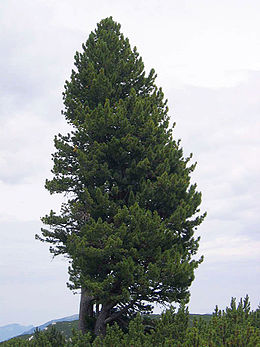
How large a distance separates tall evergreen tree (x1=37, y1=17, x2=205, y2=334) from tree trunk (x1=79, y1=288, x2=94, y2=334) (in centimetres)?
5

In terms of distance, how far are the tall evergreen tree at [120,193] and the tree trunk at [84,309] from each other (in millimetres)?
45

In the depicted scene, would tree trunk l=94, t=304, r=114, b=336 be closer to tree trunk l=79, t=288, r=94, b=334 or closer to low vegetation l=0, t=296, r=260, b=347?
tree trunk l=79, t=288, r=94, b=334

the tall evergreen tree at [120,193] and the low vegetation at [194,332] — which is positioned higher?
the tall evergreen tree at [120,193]

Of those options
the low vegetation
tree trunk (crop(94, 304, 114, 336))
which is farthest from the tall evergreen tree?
the low vegetation

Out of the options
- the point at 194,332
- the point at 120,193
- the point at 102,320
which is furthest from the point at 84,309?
the point at 194,332

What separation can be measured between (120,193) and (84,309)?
5636 mm

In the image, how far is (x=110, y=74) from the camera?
61.1 ft

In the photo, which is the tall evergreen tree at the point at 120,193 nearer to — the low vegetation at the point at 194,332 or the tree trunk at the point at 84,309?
the tree trunk at the point at 84,309

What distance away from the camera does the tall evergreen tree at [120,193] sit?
47.3ft

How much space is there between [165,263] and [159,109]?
26.5ft

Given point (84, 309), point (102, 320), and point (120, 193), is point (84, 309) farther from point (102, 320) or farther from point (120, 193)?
point (120, 193)

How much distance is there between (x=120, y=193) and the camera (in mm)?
16984

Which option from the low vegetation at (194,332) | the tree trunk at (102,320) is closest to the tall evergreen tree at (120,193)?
the tree trunk at (102,320)

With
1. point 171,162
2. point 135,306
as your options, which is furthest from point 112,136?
point 135,306
